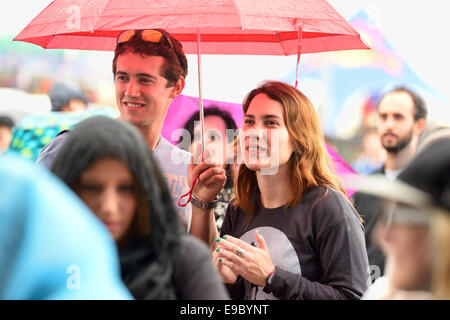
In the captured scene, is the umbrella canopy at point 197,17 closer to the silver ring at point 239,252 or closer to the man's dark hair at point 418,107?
the silver ring at point 239,252

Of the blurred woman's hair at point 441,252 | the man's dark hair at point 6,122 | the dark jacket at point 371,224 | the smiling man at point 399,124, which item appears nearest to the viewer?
the blurred woman's hair at point 441,252

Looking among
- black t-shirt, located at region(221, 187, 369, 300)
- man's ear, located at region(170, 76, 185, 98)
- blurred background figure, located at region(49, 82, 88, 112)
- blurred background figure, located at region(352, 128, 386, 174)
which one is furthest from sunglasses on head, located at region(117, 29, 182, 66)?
blurred background figure, located at region(352, 128, 386, 174)

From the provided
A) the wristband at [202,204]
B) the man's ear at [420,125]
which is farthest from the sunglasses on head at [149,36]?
the man's ear at [420,125]

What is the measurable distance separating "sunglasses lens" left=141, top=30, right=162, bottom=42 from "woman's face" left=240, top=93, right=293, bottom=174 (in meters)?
0.65

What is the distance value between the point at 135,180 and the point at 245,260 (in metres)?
1.19

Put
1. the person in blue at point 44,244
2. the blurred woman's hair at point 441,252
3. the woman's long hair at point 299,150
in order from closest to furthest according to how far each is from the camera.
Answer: the person in blue at point 44,244 → the blurred woman's hair at point 441,252 → the woman's long hair at point 299,150

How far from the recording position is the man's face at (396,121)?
521 centimetres

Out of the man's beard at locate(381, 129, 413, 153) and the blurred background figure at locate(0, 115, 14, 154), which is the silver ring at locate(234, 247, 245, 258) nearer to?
the man's beard at locate(381, 129, 413, 153)

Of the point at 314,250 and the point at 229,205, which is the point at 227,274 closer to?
the point at 314,250

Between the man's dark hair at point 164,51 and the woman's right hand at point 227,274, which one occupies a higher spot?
the man's dark hair at point 164,51

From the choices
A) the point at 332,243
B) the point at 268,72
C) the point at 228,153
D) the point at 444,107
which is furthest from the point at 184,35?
the point at 444,107

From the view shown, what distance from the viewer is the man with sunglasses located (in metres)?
3.20

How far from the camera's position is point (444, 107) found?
706cm
